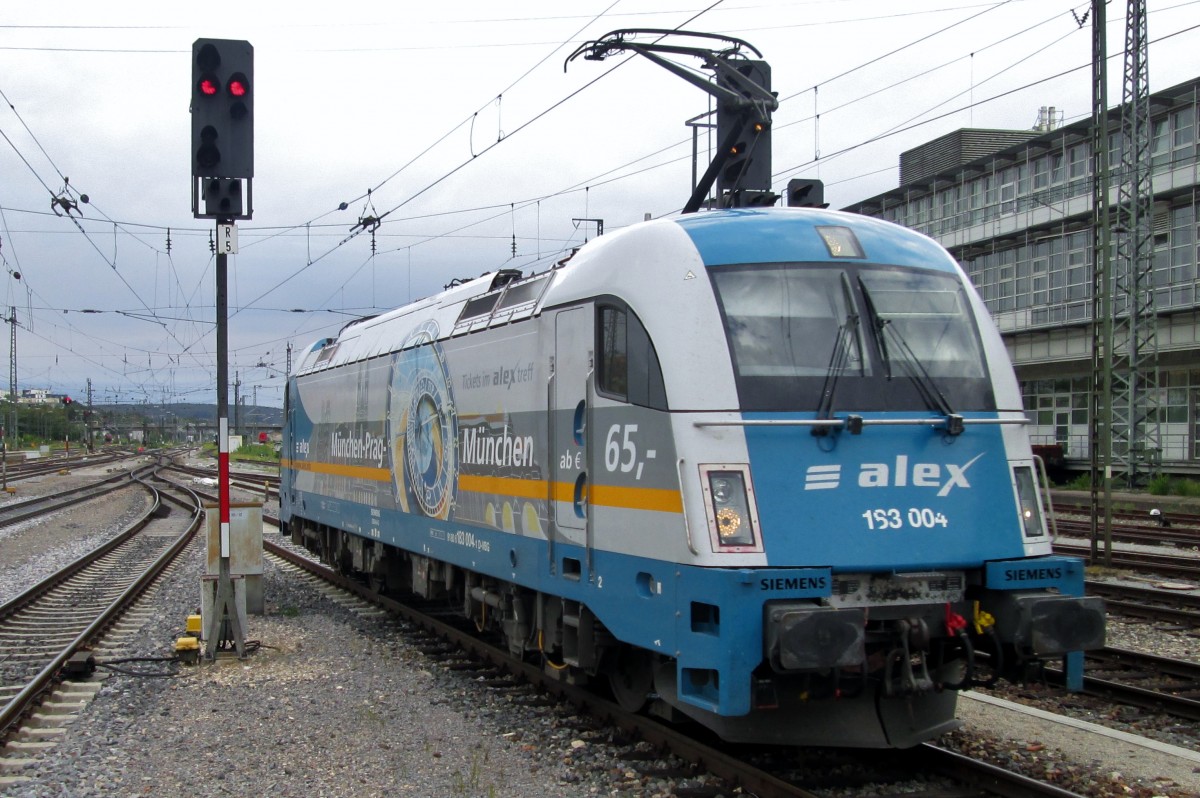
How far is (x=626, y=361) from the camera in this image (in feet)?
22.3

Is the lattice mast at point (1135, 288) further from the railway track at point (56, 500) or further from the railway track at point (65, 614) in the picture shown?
the railway track at point (56, 500)

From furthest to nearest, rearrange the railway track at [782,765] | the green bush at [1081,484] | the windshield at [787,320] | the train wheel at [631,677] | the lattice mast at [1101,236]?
the green bush at [1081,484], the lattice mast at [1101,236], the train wheel at [631,677], the windshield at [787,320], the railway track at [782,765]

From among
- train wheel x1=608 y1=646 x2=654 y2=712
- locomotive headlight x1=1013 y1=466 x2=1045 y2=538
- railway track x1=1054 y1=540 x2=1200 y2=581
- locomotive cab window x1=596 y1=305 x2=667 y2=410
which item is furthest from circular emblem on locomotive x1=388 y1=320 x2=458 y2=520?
railway track x1=1054 y1=540 x2=1200 y2=581

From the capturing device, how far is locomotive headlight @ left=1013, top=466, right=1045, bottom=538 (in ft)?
21.3

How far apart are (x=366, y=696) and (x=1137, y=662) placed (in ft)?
21.5

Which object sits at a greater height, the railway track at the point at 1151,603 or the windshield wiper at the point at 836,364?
the windshield wiper at the point at 836,364

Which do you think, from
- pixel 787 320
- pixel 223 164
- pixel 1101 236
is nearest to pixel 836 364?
pixel 787 320

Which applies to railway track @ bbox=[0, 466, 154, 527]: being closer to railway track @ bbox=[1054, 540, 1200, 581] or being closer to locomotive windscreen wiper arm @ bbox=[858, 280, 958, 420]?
railway track @ bbox=[1054, 540, 1200, 581]

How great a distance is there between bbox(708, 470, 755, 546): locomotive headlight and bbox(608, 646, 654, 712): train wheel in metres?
1.76

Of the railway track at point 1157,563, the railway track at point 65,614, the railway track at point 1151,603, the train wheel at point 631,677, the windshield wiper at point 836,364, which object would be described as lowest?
the railway track at point 65,614

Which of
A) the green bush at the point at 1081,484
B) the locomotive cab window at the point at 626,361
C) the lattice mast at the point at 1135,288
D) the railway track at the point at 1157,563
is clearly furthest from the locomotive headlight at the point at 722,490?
the green bush at the point at 1081,484

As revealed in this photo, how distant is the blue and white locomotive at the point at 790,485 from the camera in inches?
234

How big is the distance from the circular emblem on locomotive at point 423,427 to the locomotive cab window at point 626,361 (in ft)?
10.2

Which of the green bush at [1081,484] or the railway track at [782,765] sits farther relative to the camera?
the green bush at [1081,484]
